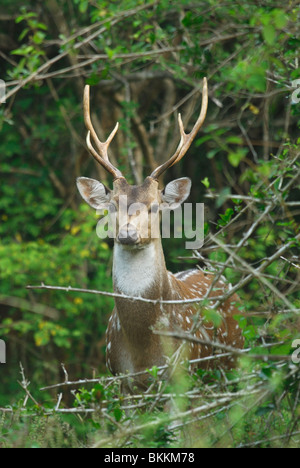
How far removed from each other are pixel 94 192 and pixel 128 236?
81 centimetres

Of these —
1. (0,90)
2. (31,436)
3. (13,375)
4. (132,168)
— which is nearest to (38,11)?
(132,168)

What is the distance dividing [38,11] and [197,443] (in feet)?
22.6

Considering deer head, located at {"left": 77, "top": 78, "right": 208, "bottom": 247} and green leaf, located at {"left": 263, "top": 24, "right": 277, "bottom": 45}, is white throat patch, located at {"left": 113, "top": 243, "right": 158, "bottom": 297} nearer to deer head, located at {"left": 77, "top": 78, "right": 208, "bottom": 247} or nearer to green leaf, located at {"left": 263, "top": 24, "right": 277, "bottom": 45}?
deer head, located at {"left": 77, "top": 78, "right": 208, "bottom": 247}

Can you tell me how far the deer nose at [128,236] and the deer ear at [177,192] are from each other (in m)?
0.73

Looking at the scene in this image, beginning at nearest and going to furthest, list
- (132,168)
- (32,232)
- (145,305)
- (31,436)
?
(31,436) < (145,305) < (132,168) < (32,232)

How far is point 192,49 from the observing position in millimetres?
6004

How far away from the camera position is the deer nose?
4.71 metres

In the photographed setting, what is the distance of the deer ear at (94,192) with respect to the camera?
536cm
